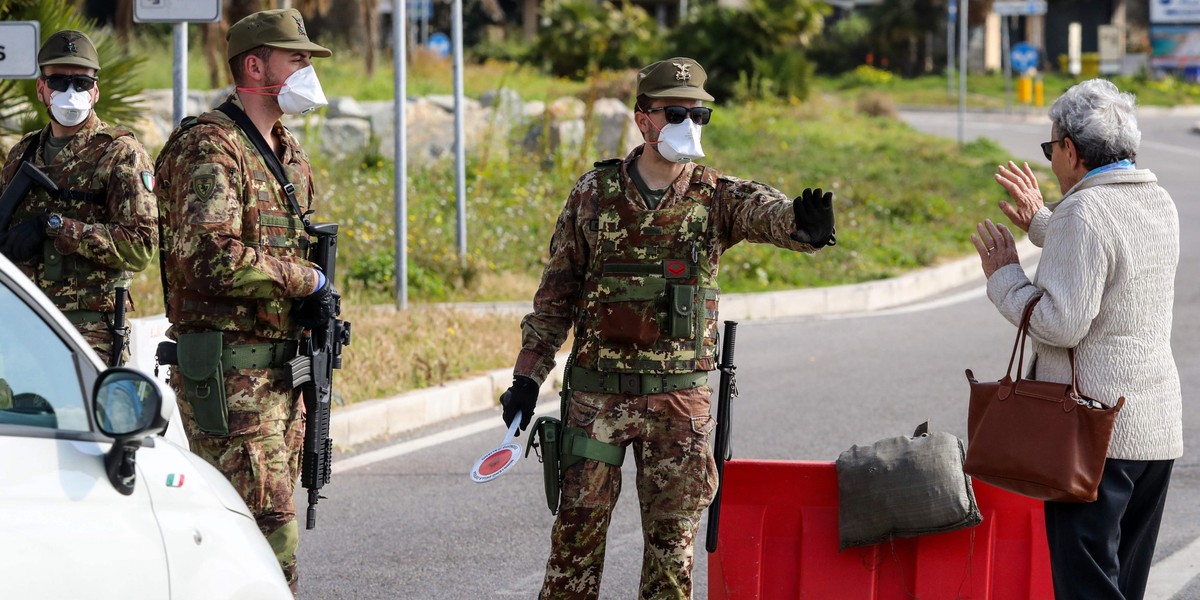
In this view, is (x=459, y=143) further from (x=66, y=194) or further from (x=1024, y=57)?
(x=1024, y=57)

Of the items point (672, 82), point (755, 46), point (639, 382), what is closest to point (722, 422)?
point (639, 382)

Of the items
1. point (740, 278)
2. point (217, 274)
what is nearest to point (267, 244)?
point (217, 274)

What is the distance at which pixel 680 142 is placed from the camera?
422 cm

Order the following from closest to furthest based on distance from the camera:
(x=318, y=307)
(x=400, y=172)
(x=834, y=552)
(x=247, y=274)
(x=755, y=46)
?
(x=247, y=274) → (x=318, y=307) → (x=834, y=552) → (x=400, y=172) → (x=755, y=46)

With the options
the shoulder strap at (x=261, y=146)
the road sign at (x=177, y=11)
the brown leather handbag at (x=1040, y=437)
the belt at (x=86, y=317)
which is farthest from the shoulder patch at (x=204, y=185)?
the road sign at (x=177, y=11)

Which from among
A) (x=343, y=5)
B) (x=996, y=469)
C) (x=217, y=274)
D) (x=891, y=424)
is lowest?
(x=891, y=424)

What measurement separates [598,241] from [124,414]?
1.85 m

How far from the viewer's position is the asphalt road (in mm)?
5613

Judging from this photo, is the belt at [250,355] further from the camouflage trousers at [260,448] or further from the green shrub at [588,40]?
the green shrub at [588,40]

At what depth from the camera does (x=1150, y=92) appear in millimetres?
46094

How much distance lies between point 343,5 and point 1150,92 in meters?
26.8

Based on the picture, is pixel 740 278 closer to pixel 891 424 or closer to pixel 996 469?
pixel 891 424

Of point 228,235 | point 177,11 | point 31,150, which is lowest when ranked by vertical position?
point 228,235

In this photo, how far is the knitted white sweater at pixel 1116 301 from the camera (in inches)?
151
